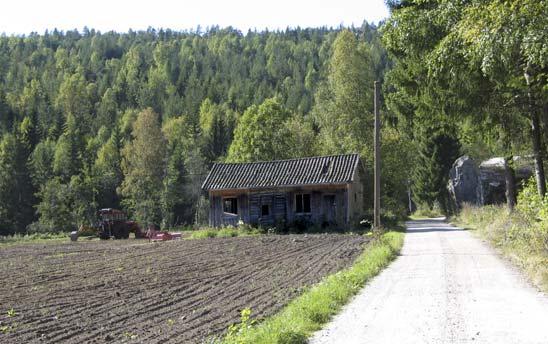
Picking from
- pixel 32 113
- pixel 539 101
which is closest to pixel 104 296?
pixel 539 101

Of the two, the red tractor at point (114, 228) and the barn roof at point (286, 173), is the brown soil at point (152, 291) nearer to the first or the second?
the barn roof at point (286, 173)

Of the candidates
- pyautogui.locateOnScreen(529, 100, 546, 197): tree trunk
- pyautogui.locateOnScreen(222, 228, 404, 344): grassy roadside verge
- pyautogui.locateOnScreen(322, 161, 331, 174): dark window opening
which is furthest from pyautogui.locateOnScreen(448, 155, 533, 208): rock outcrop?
pyautogui.locateOnScreen(222, 228, 404, 344): grassy roadside verge

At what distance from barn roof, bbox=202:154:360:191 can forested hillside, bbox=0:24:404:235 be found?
25.5 feet

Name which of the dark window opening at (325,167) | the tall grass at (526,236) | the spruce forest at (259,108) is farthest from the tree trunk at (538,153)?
the dark window opening at (325,167)

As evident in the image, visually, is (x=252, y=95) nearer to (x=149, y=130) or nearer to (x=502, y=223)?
(x=149, y=130)

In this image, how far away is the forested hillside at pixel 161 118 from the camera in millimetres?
49438

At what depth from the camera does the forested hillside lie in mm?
49438

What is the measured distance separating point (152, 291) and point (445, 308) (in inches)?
292

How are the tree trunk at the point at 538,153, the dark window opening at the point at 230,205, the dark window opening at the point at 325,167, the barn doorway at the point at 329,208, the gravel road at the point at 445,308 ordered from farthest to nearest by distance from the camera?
the dark window opening at the point at 230,205 < the dark window opening at the point at 325,167 < the barn doorway at the point at 329,208 < the tree trunk at the point at 538,153 < the gravel road at the point at 445,308

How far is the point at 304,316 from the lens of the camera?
927 centimetres

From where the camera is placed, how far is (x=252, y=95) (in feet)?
397

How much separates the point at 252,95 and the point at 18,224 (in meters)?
60.2

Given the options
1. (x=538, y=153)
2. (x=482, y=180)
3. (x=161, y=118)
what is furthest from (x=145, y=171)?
(x=538, y=153)

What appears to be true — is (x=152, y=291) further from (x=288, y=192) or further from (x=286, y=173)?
(x=286, y=173)
